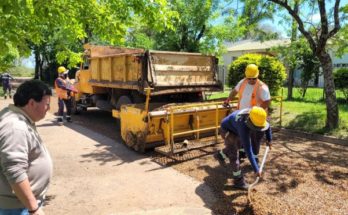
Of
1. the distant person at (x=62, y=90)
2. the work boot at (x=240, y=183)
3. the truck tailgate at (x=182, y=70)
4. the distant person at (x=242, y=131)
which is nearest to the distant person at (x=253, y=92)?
the distant person at (x=242, y=131)

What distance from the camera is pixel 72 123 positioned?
451 inches

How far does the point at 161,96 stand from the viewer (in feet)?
30.2

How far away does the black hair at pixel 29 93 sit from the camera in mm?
2506

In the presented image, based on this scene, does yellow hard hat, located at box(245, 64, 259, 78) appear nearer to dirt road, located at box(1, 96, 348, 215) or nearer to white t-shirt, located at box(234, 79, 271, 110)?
white t-shirt, located at box(234, 79, 271, 110)

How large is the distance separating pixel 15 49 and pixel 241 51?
116 feet

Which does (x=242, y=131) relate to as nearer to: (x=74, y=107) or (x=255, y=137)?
(x=255, y=137)

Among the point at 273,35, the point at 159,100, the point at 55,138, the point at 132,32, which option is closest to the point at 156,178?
the point at 159,100

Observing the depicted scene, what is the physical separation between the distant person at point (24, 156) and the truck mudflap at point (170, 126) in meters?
4.37

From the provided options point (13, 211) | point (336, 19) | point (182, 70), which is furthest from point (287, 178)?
point (336, 19)

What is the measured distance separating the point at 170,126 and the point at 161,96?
216cm

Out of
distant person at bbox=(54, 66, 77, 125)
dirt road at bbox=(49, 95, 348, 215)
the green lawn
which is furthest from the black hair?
distant person at bbox=(54, 66, 77, 125)

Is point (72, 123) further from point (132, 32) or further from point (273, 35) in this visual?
point (132, 32)

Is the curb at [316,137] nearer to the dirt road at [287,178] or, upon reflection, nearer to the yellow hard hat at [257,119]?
the dirt road at [287,178]

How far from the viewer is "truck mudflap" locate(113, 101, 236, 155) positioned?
7.15 meters
